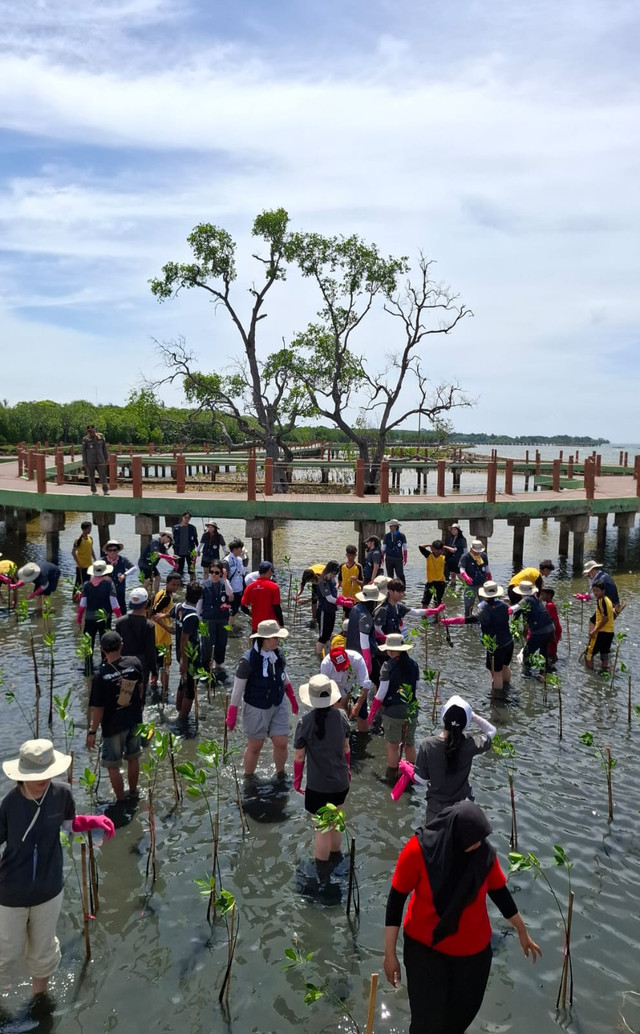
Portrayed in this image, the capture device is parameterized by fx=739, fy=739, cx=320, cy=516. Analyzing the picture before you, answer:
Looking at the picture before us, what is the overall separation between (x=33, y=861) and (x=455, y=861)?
2625 millimetres

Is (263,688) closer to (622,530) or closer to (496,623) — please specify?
(496,623)

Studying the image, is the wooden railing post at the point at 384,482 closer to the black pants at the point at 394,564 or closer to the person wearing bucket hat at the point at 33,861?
the black pants at the point at 394,564

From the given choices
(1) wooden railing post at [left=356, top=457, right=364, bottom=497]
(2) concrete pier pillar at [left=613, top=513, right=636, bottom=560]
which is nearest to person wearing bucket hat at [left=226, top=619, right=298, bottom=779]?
(1) wooden railing post at [left=356, top=457, right=364, bottom=497]

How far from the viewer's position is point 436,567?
14.7 m

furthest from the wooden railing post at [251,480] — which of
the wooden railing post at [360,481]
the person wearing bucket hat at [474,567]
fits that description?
the person wearing bucket hat at [474,567]

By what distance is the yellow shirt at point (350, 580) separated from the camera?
1241 cm

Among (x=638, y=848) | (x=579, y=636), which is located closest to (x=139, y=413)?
(x=579, y=636)

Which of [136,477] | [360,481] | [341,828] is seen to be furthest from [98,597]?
[360,481]

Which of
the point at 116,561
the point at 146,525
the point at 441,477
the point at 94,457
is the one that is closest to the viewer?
the point at 116,561

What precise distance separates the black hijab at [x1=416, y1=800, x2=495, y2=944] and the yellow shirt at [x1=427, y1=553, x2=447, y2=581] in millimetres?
11382

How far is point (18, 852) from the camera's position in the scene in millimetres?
4410

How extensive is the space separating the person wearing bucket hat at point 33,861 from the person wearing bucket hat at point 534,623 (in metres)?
7.68

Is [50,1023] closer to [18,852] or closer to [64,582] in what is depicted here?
[18,852]

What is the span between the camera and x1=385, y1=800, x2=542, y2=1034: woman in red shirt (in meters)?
3.32
